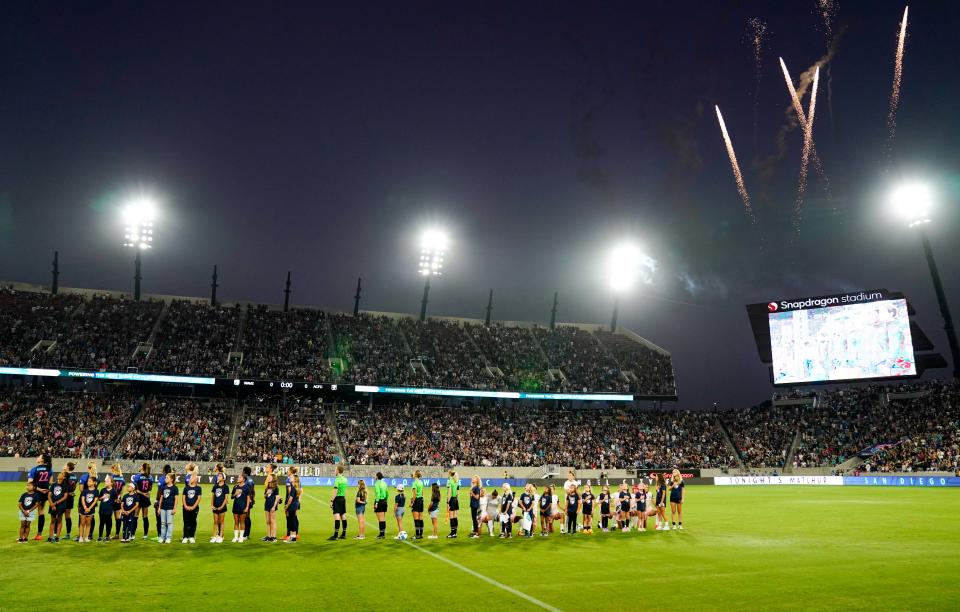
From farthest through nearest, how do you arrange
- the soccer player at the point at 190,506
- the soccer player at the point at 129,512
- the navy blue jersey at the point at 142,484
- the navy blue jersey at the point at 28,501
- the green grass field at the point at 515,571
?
the navy blue jersey at the point at 142,484 → the soccer player at the point at 129,512 → the soccer player at the point at 190,506 → the navy blue jersey at the point at 28,501 → the green grass field at the point at 515,571

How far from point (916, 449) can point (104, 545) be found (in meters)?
56.6

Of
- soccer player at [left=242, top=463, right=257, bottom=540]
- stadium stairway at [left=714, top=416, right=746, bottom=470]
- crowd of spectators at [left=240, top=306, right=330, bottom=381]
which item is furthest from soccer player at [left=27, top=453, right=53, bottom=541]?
stadium stairway at [left=714, top=416, right=746, bottom=470]

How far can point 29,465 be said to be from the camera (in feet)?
138

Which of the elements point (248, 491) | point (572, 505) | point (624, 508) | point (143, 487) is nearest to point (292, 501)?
point (248, 491)

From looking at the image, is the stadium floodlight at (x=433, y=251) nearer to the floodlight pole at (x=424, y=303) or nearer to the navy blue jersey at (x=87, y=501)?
the floodlight pole at (x=424, y=303)

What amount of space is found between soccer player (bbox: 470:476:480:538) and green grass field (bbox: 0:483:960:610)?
581 millimetres

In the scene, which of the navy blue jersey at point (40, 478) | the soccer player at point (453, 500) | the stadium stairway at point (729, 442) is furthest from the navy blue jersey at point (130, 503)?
the stadium stairway at point (729, 442)

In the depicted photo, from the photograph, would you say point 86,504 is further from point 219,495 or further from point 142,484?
point 219,495

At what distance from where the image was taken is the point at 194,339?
191 ft

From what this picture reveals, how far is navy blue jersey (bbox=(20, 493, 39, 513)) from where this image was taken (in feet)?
54.6

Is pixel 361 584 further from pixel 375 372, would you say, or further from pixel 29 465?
pixel 375 372

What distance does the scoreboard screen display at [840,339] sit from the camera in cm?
5347

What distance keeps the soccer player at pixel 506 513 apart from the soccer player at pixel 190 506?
8.82 meters

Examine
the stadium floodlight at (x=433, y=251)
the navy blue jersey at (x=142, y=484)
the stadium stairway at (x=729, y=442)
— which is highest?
the stadium floodlight at (x=433, y=251)
